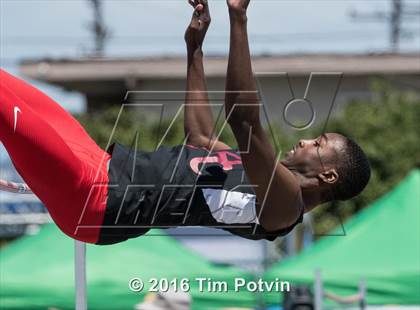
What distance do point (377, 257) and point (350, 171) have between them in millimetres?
2626

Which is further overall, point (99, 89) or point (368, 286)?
point (99, 89)

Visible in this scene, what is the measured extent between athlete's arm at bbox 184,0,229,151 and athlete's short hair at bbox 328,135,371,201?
0.46m

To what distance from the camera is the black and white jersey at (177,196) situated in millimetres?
3541

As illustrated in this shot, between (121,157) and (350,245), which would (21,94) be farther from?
(350,245)

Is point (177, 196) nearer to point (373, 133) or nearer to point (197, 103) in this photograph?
point (197, 103)

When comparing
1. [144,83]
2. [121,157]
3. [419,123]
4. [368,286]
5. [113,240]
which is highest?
[144,83]

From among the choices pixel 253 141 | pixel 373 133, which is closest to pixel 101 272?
pixel 253 141

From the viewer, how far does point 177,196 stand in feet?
11.6

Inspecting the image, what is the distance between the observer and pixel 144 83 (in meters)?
16.7

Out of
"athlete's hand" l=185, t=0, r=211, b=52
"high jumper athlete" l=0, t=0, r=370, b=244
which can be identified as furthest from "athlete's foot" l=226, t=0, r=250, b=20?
→ "athlete's hand" l=185, t=0, r=211, b=52

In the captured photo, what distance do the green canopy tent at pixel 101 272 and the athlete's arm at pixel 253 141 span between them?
228 centimetres

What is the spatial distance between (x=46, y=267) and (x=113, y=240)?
99.3 inches

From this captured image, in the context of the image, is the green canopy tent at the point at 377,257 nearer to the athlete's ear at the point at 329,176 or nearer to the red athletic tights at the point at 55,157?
the athlete's ear at the point at 329,176

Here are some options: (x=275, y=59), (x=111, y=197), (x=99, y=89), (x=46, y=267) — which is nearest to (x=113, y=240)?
(x=111, y=197)
